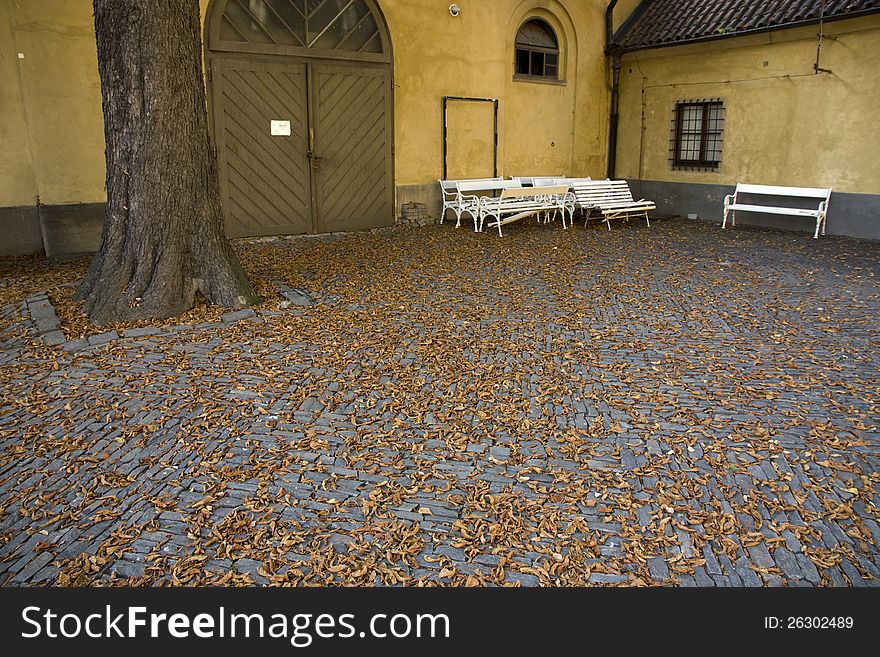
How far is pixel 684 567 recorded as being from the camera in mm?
2873

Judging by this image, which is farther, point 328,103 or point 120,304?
point 328,103

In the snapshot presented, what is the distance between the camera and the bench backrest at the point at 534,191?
41.7ft

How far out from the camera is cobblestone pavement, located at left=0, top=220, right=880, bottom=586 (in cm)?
294

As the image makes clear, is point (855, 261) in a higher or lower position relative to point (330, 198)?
lower

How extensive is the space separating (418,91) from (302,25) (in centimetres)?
239

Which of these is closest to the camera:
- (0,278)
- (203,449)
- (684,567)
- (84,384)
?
(684,567)

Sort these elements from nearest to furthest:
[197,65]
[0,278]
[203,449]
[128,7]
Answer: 1. [203,449]
2. [128,7]
3. [197,65]
4. [0,278]

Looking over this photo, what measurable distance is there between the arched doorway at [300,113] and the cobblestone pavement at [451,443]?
15.3ft

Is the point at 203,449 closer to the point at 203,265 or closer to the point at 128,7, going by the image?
the point at 203,265

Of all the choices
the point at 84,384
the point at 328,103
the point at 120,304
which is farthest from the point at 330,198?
the point at 84,384

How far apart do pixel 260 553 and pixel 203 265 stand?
4.34 m

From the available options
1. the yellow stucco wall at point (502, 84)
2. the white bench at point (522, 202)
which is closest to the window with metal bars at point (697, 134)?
the yellow stucco wall at point (502, 84)

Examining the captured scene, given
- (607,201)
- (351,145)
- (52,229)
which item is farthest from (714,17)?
(52,229)

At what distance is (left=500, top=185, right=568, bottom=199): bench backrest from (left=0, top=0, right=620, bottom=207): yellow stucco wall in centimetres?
105
